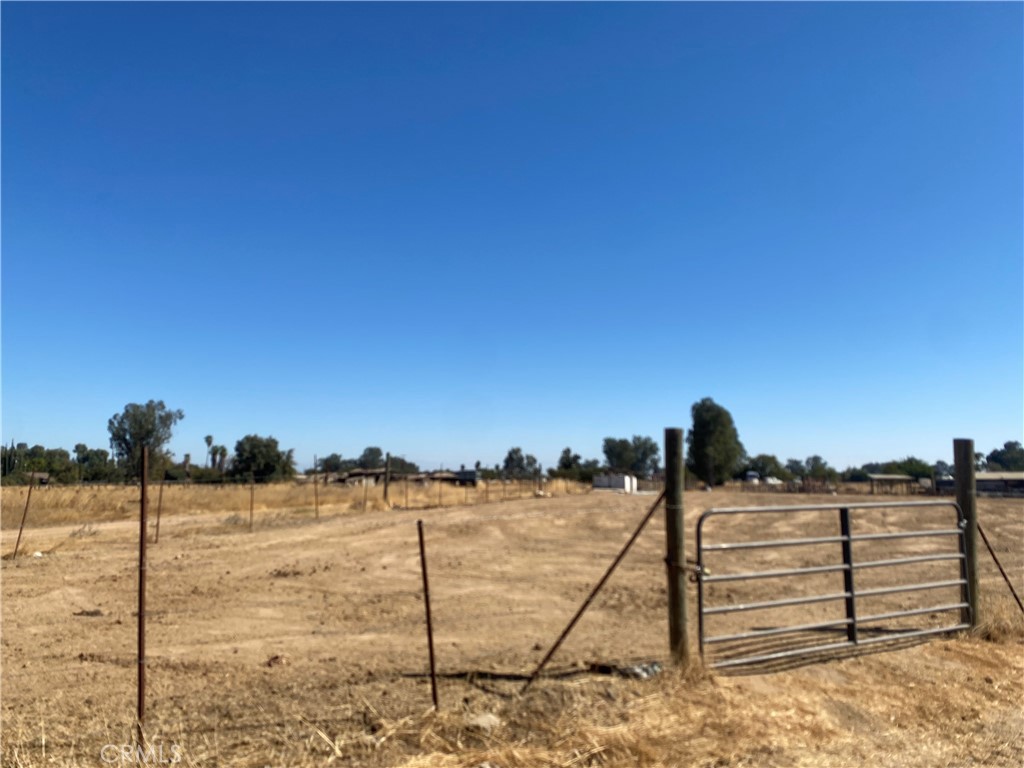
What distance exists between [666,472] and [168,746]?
461 centimetres

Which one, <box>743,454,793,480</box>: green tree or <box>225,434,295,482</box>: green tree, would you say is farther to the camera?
<box>743,454,793,480</box>: green tree

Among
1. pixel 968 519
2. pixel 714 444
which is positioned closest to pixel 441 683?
pixel 968 519

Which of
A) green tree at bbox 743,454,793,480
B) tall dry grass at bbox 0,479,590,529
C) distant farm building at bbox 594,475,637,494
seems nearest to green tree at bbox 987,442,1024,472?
tall dry grass at bbox 0,479,590,529

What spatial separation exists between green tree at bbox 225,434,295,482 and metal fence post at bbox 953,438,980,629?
63.2 metres

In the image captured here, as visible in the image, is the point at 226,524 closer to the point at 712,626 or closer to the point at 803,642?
the point at 712,626

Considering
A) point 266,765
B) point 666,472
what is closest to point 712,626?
point 666,472

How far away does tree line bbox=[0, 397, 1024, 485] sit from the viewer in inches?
796

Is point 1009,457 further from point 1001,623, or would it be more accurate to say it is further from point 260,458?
point 260,458

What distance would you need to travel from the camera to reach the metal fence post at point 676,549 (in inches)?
247

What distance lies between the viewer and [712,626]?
9.00 m
